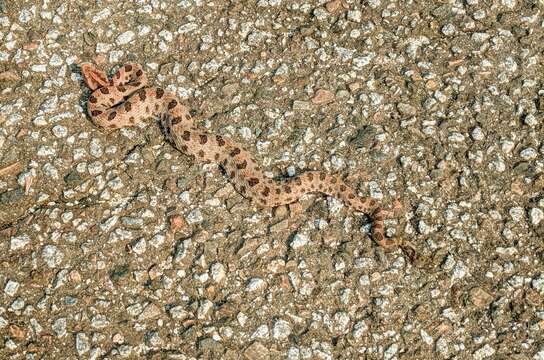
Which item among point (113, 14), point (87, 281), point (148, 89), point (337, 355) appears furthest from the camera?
point (113, 14)

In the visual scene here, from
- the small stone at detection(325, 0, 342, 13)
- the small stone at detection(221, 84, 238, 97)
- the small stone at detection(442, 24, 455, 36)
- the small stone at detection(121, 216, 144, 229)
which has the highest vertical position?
the small stone at detection(325, 0, 342, 13)

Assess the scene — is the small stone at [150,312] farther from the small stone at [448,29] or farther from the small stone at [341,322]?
the small stone at [448,29]

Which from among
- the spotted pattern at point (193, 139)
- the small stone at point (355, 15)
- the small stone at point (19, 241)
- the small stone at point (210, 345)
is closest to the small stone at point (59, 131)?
the spotted pattern at point (193, 139)

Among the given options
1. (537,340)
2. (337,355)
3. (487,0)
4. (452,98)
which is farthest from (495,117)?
(337,355)

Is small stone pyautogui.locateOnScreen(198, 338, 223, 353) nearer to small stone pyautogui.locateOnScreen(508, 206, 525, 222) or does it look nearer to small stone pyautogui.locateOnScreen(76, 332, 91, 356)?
small stone pyautogui.locateOnScreen(76, 332, 91, 356)

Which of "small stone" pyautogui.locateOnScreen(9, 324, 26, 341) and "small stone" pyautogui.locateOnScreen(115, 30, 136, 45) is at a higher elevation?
"small stone" pyautogui.locateOnScreen(115, 30, 136, 45)

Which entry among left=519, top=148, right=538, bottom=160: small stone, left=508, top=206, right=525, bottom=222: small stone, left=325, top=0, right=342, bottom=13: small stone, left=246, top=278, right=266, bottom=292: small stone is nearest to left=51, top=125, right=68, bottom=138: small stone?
left=246, top=278, right=266, bottom=292: small stone

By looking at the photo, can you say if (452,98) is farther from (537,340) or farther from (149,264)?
(149,264)
